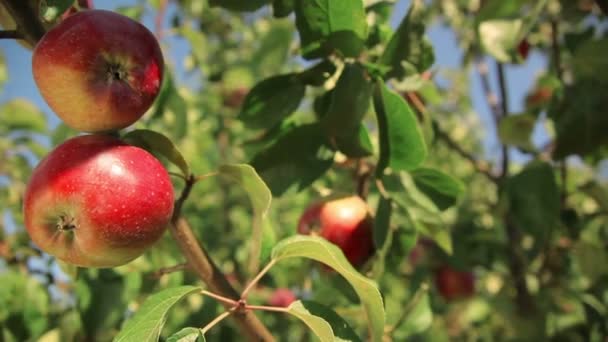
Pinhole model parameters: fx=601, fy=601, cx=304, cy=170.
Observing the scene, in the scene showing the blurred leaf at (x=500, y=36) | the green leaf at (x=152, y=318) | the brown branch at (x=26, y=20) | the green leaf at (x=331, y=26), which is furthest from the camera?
the blurred leaf at (x=500, y=36)

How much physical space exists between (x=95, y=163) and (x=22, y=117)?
1573 mm

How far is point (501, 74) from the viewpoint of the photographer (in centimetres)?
188

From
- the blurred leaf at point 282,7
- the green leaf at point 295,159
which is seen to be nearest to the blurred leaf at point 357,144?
the green leaf at point 295,159

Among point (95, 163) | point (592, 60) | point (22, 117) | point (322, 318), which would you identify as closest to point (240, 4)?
point (95, 163)

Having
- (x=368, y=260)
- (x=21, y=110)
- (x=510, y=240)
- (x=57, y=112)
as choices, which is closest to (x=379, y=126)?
(x=368, y=260)

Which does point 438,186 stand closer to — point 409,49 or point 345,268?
point 409,49

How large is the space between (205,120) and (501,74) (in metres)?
1.36

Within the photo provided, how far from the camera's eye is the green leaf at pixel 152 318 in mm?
800

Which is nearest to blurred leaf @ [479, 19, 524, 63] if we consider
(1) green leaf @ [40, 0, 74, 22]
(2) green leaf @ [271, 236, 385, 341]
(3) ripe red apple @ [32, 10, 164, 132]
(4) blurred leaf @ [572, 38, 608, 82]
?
(4) blurred leaf @ [572, 38, 608, 82]

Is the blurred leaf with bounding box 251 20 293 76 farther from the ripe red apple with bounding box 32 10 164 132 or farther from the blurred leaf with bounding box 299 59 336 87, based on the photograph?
the ripe red apple with bounding box 32 10 164 132

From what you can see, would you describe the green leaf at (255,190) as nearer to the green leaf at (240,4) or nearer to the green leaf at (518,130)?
the green leaf at (240,4)

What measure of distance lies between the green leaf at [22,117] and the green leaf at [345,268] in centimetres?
155

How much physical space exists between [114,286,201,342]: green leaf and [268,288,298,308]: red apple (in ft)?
3.90

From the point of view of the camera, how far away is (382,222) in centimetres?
118
